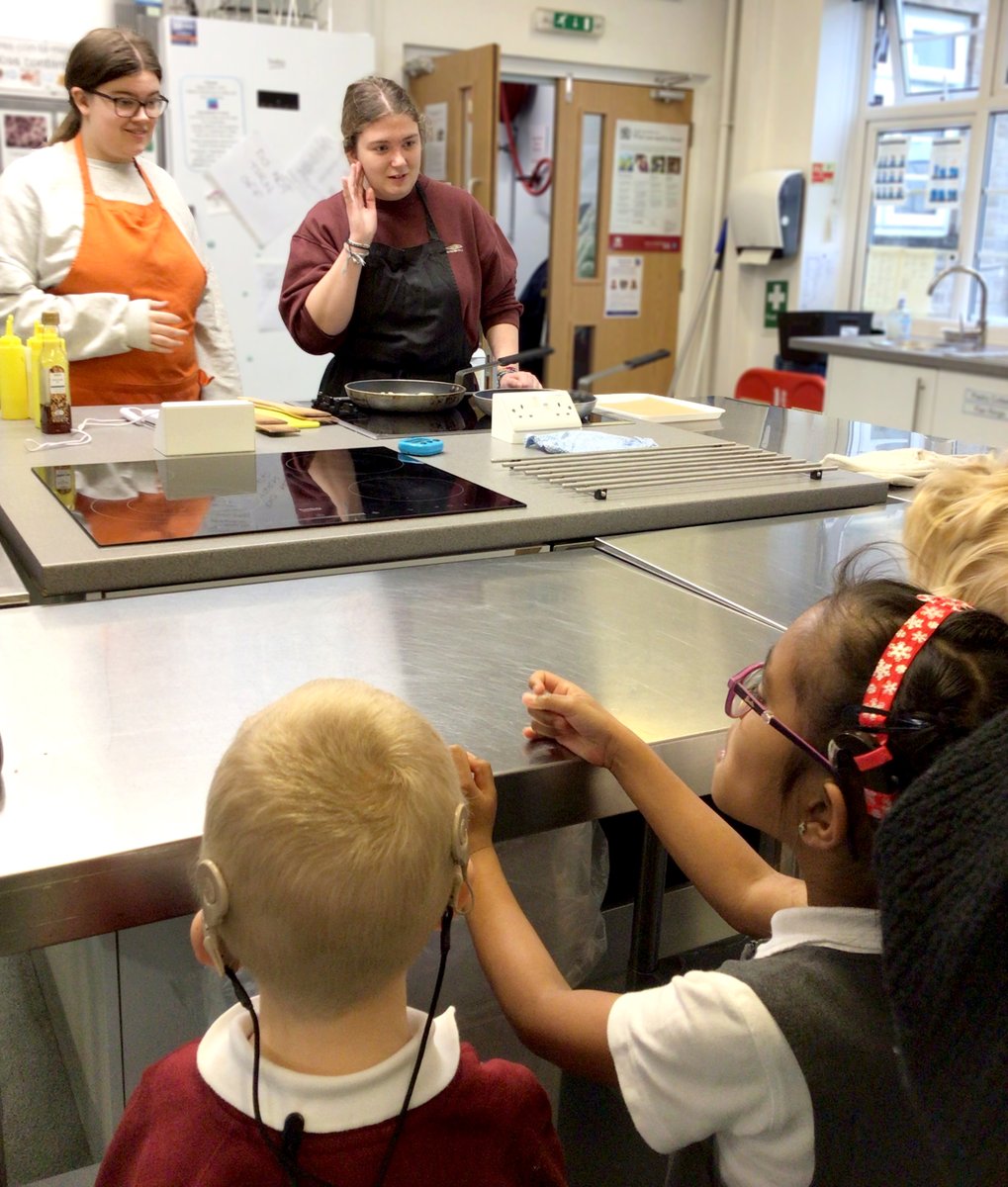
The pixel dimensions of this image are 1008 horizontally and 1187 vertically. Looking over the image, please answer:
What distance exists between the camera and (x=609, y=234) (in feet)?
17.3

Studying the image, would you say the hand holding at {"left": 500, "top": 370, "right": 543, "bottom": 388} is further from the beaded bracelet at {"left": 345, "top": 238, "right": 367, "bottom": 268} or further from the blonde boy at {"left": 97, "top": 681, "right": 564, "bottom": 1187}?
the blonde boy at {"left": 97, "top": 681, "right": 564, "bottom": 1187}

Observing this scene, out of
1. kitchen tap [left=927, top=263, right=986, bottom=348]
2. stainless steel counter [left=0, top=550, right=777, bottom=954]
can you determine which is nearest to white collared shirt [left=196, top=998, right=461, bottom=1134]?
stainless steel counter [left=0, top=550, right=777, bottom=954]

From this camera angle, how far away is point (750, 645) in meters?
1.17

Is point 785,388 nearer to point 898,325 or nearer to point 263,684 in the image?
point 898,325

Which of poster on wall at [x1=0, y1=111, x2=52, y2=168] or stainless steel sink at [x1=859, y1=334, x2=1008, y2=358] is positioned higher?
poster on wall at [x1=0, y1=111, x2=52, y2=168]

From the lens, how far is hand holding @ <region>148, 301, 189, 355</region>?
229 cm

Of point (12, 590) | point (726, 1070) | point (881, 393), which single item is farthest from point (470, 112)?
point (726, 1070)

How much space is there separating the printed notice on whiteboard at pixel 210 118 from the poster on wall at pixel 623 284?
81.5 inches

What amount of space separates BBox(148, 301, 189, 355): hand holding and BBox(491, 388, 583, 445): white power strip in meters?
0.72

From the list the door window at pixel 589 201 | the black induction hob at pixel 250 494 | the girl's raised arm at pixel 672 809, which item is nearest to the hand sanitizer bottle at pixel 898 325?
the door window at pixel 589 201

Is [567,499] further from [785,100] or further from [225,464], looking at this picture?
[785,100]

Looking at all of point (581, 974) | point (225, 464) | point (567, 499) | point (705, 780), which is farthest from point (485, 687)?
point (225, 464)

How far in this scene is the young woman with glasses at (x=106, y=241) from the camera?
89.7 inches

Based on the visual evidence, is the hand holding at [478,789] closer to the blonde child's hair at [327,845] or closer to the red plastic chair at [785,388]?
the blonde child's hair at [327,845]
